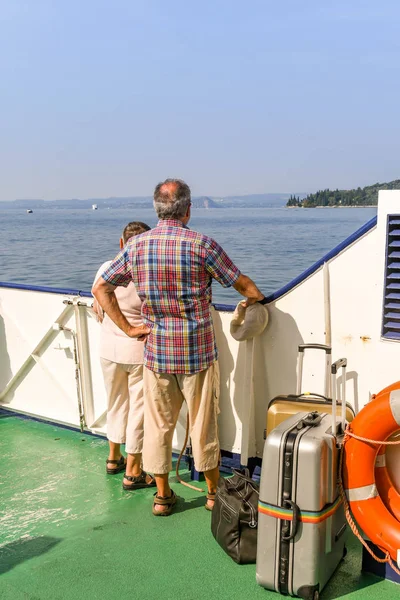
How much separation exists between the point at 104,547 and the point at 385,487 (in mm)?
1207

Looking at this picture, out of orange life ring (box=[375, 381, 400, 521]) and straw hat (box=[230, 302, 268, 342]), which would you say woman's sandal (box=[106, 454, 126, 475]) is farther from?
orange life ring (box=[375, 381, 400, 521])

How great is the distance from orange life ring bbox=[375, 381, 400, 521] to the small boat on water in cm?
3

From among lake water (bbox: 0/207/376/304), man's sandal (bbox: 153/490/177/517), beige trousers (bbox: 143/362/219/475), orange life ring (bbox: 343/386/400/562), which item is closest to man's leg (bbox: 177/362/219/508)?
beige trousers (bbox: 143/362/219/475)

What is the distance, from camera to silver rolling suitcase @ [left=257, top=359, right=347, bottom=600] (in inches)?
92.8

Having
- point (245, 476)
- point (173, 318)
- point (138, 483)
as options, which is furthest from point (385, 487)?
point (138, 483)

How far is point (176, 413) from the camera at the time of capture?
3.15 metres

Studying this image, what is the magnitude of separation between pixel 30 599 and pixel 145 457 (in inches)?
33.8

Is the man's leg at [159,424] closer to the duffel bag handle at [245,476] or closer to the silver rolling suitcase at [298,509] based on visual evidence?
the duffel bag handle at [245,476]

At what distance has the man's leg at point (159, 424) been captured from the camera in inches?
121

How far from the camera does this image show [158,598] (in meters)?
2.44

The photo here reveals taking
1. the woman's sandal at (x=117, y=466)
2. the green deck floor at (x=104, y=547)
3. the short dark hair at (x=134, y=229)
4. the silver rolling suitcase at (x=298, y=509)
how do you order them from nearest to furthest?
the silver rolling suitcase at (x=298, y=509) → the green deck floor at (x=104, y=547) → the short dark hair at (x=134, y=229) → the woman's sandal at (x=117, y=466)

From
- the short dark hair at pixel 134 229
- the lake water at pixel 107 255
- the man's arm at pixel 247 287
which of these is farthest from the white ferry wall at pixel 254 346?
the lake water at pixel 107 255

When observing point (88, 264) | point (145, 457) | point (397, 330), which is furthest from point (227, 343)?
point (88, 264)

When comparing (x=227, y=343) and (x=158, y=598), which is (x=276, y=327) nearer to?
(x=227, y=343)
